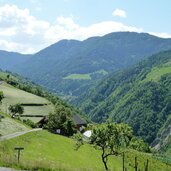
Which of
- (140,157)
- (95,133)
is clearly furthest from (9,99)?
(95,133)

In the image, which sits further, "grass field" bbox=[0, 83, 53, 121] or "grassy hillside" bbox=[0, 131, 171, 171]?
"grass field" bbox=[0, 83, 53, 121]

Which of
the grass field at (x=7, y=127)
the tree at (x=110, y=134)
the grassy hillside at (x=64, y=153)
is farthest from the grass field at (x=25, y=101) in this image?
the tree at (x=110, y=134)

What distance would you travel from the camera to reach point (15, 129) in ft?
295

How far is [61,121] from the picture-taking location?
4370 inches

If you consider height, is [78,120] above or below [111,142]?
below

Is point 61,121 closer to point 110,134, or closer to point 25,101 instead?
point 25,101

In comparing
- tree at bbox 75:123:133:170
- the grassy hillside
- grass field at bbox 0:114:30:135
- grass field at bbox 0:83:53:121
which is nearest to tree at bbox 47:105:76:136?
grass field at bbox 0:114:30:135

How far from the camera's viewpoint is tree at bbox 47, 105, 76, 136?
10881 cm

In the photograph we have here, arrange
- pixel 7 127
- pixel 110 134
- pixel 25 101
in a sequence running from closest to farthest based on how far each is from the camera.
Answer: pixel 110 134
pixel 7 127
pixel 25 101

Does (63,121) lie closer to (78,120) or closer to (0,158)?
(78,120)

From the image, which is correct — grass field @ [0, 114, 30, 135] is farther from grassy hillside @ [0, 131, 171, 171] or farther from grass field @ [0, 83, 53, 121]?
grass field @ [0, 83, 53, 121]

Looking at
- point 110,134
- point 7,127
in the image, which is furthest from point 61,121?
point 110,134

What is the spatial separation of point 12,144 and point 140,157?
121 ft

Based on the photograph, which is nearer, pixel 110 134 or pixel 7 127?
pixel 110 134
